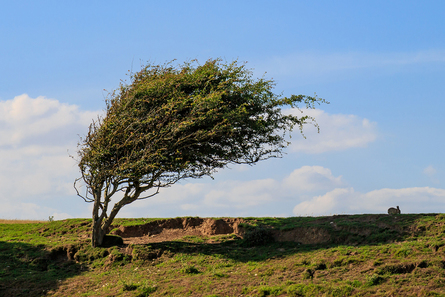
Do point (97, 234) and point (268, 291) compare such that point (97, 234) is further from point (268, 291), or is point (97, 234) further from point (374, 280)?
point (374, 280)

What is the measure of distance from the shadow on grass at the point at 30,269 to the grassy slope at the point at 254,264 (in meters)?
0.04

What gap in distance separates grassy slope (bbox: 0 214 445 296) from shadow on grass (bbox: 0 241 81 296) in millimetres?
42

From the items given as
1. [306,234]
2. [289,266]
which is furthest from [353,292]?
[306,234]

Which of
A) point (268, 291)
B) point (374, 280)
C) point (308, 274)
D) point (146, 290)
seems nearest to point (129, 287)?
point (146, 290)

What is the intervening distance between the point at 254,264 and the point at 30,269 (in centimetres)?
1073

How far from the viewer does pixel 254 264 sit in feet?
54.7

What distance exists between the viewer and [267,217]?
23.8 m

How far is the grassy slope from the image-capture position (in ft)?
43.3

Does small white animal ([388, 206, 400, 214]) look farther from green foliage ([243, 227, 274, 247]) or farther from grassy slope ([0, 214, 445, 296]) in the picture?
green foliage ([243, 227, 274, 247])

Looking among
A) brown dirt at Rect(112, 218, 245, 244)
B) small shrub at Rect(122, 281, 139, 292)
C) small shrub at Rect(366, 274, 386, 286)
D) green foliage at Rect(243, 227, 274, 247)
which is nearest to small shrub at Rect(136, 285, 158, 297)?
small shrub at Rect(122, 281, 139, 292)

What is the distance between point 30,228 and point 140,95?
550 inches

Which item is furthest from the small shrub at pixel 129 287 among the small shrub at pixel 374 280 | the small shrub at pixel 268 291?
the small shrub at pixel 374 280

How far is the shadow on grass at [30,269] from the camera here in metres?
16.8

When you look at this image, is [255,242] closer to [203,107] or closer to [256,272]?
[256,272]
